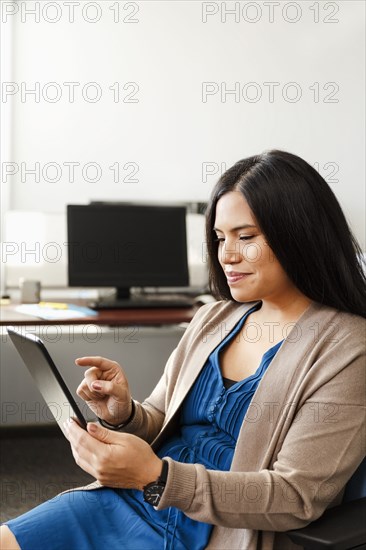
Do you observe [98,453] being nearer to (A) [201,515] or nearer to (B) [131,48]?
(A) [201,515]

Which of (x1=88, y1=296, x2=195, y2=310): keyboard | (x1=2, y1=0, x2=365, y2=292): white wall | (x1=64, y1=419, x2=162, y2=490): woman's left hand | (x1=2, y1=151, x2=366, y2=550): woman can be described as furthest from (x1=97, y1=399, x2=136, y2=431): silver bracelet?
(x1=2, y1=0, x2=365, y2=292): white wall

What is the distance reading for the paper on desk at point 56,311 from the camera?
3328mm

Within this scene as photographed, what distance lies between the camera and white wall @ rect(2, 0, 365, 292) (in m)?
5.18

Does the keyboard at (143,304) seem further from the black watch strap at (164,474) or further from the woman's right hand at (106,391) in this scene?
the black watch strap at (164,474)

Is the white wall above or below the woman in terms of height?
above

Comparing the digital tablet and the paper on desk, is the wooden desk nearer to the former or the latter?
the paper on desk

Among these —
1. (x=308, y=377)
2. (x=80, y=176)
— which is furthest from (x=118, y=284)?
(x=308, y=377)

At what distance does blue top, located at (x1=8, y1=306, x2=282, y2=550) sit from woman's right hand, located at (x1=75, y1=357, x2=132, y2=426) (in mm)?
128

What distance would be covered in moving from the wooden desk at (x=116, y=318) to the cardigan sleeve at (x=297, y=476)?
1.98m

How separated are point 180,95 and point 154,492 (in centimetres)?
438

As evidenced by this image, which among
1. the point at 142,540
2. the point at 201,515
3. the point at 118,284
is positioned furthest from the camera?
the point at 118,284

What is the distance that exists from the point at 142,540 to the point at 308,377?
450mm

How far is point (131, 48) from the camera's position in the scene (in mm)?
5285

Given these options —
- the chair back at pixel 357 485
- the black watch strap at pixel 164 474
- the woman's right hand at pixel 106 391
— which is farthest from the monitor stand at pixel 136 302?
the black watch strap at pixel 164 474
